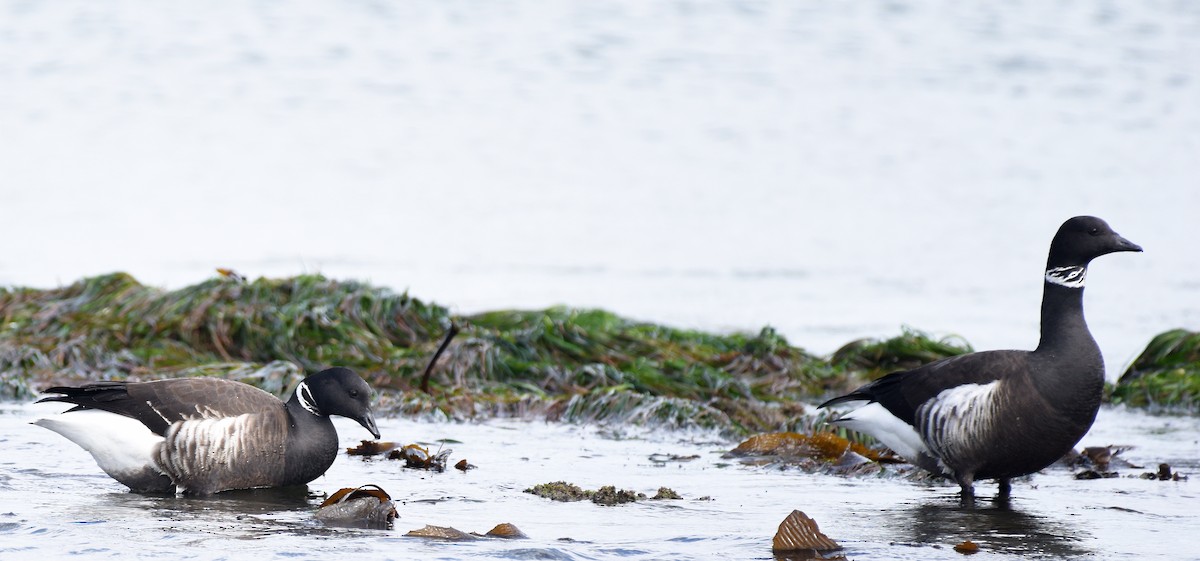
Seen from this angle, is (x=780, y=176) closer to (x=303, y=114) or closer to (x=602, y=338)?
(x=303, y=114)

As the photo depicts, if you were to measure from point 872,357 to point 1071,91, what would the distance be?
1717 cm

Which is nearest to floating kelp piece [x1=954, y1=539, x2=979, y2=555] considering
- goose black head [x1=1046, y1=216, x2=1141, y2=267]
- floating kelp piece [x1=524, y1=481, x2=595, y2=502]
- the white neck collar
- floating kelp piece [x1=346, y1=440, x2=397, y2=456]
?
floating kelp piece [x1=524, y1=481, x2=595, y2=502]

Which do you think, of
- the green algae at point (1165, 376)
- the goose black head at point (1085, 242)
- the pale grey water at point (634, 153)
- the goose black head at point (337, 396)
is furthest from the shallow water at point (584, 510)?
the pale grey water at point (634, 153)

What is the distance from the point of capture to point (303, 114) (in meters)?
24.8

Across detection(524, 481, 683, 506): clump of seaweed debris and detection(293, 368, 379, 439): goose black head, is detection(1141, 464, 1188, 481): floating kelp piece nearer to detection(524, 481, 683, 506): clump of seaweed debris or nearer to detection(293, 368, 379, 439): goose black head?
detection(524, 481, 683, 506): clump of seaweed debris

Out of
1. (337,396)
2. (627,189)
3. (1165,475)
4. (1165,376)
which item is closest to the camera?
(337,396)

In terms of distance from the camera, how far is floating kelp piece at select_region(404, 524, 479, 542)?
18.9 feet

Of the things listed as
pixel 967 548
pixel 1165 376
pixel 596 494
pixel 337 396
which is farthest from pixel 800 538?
pixel 1165 376

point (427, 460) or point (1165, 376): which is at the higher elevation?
point (1165, 376)

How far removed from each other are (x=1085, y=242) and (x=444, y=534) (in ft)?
11.5

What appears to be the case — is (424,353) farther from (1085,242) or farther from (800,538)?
(800,538)

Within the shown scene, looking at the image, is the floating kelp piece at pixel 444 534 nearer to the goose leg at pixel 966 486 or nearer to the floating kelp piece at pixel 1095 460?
the goose leg at pixel 966 486

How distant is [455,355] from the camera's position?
382 inches

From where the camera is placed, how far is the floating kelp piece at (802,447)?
314 inches
